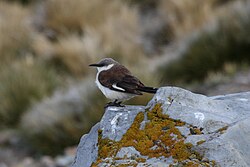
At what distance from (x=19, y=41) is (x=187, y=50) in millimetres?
5033

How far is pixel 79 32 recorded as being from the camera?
16969mm

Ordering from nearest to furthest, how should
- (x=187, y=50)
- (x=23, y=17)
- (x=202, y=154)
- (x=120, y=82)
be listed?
(x=202, y=154) → (x=120, y=82) → (x=187, y=50) → (x=23, y=17)

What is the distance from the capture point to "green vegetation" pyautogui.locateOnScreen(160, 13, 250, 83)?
1234 cm

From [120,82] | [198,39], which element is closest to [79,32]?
[198,39]

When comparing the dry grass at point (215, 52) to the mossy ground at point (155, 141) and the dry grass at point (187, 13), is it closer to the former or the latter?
the dry grass at point (187, 13)

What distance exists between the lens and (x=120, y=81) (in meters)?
5.48

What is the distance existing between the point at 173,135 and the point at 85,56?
1082cm

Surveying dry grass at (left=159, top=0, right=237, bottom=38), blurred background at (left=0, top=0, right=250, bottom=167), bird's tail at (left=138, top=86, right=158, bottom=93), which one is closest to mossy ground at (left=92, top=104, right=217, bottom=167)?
bird's tail at (left=138, top=86, right=158, bottom=93)

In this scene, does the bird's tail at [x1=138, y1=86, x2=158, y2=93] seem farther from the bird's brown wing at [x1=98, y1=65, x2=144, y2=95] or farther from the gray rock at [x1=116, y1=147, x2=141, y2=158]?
the gray rock at [x1=116, y1=147, x2=141, y2=158]

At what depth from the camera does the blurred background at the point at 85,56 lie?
10.9 m

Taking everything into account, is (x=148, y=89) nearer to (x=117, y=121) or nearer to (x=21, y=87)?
(x=117, y=121)

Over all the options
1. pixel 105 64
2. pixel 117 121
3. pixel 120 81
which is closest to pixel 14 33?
pixel 105 64

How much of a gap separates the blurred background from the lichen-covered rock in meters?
5.29

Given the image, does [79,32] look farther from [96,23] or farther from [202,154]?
[202,154]
